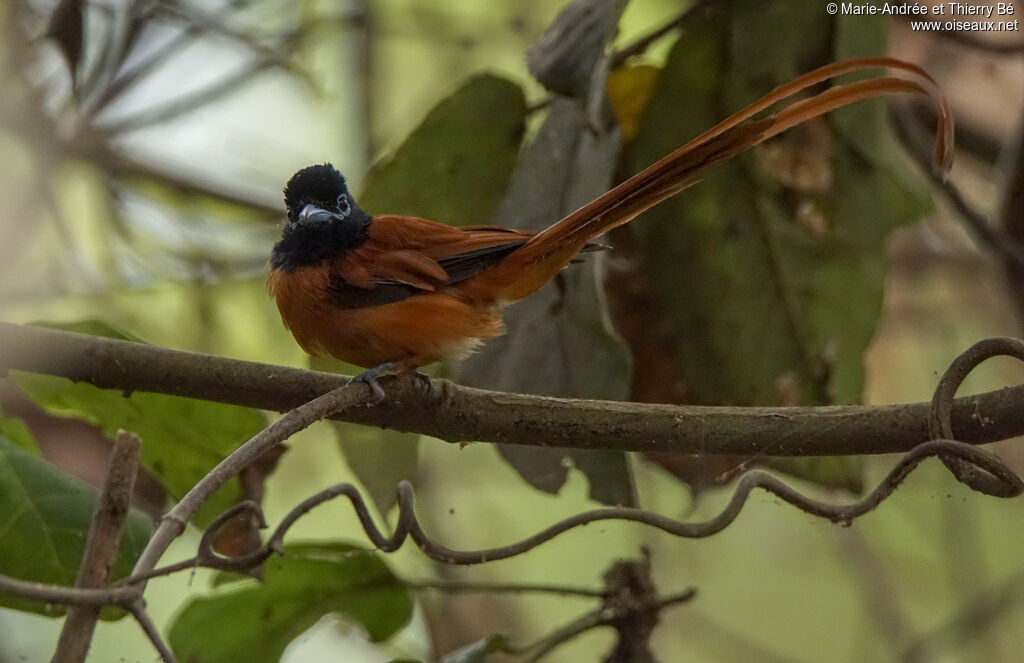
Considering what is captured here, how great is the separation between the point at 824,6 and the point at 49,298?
2.11m

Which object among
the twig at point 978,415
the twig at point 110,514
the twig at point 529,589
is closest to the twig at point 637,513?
the twig at point 978,415

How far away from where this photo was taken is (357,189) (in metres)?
2.68

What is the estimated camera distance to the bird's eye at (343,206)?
2148mm

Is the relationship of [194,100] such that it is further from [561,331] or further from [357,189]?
[561,331]

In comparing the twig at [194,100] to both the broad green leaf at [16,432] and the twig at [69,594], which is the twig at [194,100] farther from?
the twig at [69,594]

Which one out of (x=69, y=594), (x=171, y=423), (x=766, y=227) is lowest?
(x=69, y=594)

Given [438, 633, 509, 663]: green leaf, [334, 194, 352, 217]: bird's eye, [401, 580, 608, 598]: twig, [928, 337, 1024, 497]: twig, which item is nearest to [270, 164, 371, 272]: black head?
[334, 194, 352, 217]: bird's eye

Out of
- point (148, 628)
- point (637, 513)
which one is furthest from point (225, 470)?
point (637, 513)

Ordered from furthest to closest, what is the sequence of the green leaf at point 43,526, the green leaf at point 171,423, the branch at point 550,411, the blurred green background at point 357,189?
the blurred green background at point 357,189 < the green leaf at point 171,423 < the green leaf at point 43,526 < the branch at point 550,411

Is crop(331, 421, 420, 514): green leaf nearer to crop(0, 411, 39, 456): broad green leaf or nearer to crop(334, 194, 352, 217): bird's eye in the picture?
crop(334, 194, 352, 217): bird's eye

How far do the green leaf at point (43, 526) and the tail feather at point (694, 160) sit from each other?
0.77m

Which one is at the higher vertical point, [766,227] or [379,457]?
[766,227]

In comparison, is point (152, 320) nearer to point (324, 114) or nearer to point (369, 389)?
point (324, 114)

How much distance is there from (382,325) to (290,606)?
20.7 inches
